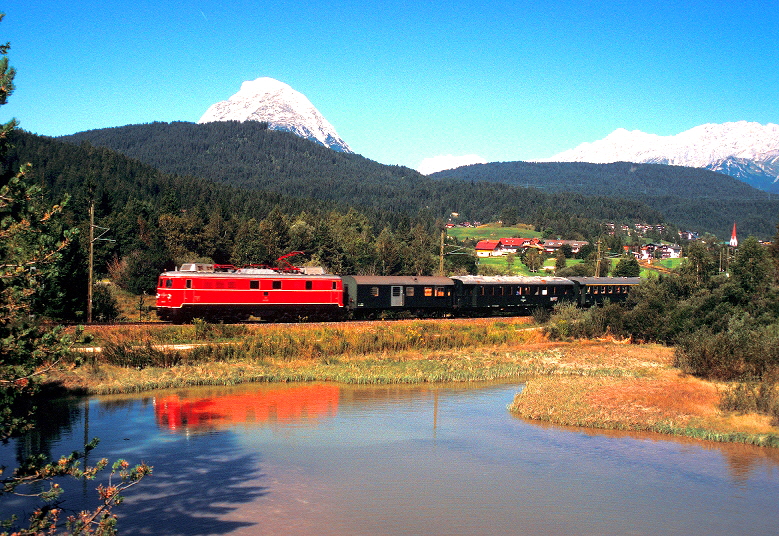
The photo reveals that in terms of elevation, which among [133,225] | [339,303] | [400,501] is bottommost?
[400,501]

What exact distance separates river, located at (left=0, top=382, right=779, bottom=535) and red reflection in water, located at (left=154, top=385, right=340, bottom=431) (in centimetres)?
11

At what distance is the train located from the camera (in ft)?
149

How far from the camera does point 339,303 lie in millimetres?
51312

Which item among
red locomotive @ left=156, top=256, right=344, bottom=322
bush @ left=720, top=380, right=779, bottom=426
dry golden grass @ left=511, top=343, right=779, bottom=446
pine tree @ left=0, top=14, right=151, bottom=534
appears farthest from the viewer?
red locomotive @ left=156, top=256, right=344, bottom=322

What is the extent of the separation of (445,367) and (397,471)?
18.0 m

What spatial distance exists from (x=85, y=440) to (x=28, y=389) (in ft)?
41.3

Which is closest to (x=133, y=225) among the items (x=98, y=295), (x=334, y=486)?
(x=98, y=295)

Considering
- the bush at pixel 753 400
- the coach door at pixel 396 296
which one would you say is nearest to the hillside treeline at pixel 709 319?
the bush at pixel 753 400

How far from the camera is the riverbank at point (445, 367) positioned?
2622 centimetres

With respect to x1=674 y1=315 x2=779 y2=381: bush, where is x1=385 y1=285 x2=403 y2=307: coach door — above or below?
above

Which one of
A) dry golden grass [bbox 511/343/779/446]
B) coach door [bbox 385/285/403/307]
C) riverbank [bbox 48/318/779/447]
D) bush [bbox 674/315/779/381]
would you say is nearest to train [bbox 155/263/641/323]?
coach door [bbox 385/285/403/307]

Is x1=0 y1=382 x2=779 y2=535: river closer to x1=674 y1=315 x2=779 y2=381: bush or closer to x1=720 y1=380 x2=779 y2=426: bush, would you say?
x1=720 y1=380 x2=779 y2=426: bush

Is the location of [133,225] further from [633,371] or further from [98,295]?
[633,371]

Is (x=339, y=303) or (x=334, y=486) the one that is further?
(x=339, y=303)
